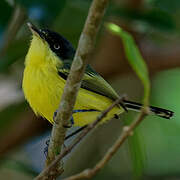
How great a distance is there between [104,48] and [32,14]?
1305 mm

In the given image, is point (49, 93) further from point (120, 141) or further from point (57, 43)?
point (120, 141)

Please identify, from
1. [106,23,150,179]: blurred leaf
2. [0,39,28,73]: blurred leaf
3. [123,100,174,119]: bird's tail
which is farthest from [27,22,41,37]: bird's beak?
[106,23,150,179]: blurred leaf

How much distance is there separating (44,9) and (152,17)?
1.01 meters

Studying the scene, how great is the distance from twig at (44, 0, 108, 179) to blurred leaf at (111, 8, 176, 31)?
5.76 feet

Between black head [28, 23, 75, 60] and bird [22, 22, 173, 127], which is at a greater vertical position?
black head [28, 23, 75, 60]

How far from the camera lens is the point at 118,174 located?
466 centimetres

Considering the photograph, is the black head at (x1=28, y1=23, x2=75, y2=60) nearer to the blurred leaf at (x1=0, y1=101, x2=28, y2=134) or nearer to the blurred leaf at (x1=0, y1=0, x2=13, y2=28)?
the blurred leaf at (x1=0, y1=0, x2=13, y2=28)

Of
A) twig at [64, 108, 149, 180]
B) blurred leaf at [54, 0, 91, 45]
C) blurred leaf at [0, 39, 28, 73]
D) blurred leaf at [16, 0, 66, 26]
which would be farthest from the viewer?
blurred leaf at [54, 0, 91, 45]

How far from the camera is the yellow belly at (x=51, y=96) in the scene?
9.51 ft

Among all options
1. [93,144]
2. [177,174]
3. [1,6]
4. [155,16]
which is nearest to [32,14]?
[1,6]

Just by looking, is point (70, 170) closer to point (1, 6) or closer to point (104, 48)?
point (104, 48)

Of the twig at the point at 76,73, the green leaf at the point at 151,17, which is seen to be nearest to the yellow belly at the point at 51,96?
the twig at the point at 76,73

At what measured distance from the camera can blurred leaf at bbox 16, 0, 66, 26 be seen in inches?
129

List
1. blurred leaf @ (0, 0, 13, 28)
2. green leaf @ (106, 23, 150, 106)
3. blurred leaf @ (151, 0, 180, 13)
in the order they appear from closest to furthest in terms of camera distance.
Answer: green leaf @ (106, 23, 150, 106), blurred leaf @ (0, 0, 13, 28), blurred leaf @ (151, 0, 180, 13)
